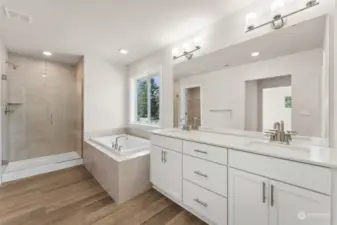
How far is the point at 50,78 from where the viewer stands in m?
3.84

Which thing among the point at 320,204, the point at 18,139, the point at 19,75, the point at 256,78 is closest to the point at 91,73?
the point at 19,75

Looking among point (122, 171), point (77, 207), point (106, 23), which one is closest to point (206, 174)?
point (122, 171)

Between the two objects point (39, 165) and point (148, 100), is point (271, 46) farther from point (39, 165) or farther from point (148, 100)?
point (39, 165)

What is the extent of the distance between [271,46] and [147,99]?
2481 mm

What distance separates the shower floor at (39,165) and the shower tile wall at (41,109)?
17 centimetres

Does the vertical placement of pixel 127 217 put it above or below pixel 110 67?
below

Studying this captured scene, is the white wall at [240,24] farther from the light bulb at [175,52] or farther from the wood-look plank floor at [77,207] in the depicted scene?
A: the wood-look plank floor at [77,207]

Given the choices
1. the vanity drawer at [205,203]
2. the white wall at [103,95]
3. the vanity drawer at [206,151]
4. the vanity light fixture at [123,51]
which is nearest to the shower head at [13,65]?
the white wall at [103,95]

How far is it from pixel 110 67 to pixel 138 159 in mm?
2406

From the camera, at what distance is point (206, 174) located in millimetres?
1631

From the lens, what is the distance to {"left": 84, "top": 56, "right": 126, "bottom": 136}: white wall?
3.52m

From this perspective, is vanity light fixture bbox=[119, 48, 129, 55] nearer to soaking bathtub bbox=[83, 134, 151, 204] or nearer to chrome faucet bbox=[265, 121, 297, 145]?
soaking bathtub bbox=[83, 134, 151, 204]

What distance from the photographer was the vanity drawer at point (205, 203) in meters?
1.49

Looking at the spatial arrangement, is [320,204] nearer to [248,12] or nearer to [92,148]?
[248,12]
